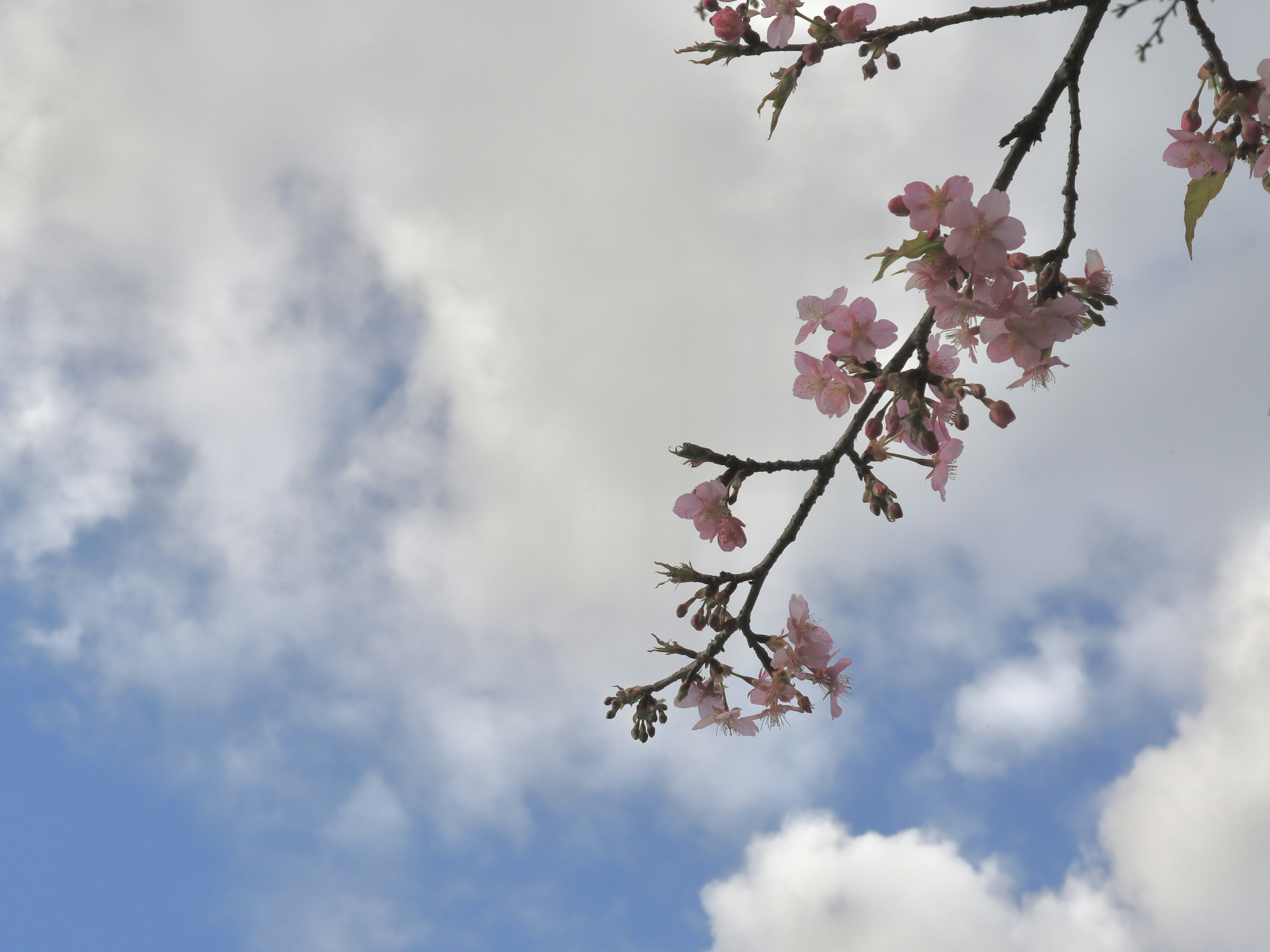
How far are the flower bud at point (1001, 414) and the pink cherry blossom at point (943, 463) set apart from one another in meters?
0.50

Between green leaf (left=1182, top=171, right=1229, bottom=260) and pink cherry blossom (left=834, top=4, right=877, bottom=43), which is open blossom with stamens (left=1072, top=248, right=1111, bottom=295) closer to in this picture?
green leaf (left=1182, top=171, right=1229, bottom=260)

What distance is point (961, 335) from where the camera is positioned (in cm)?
357

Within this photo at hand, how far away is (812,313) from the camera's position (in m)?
4.27

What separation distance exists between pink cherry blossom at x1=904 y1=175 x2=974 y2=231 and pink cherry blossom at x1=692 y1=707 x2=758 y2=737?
2.56 metres

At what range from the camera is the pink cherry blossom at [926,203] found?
3.41 meters

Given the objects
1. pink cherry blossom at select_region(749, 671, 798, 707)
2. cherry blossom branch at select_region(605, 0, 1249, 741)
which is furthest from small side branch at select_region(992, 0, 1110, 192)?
pink cherry blossom at select_region(749, 671, 798, 707)

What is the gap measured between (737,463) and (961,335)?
3.90ft

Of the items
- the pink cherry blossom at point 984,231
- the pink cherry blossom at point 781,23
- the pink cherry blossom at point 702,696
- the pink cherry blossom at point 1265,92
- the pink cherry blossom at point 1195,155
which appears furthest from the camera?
the pink cherry blossom at point 702,696

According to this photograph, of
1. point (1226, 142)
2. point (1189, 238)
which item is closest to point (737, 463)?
point (1189, 238)

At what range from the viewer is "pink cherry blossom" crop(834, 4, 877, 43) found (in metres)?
3.96

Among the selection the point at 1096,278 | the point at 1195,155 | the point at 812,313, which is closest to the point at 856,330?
the point at 812,313

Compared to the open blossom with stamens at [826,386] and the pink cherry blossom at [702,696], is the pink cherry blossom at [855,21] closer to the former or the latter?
the open blossom with stamens at [826,386]

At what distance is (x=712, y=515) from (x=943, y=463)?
3.79 feet

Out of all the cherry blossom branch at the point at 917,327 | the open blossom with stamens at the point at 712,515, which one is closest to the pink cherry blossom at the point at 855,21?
the cherry blossom branch at the point at 917,327
